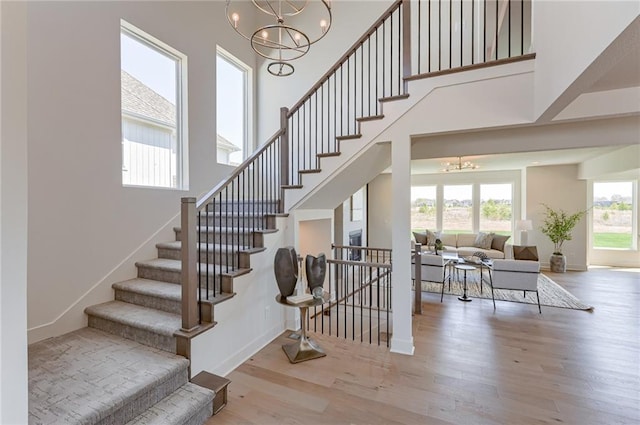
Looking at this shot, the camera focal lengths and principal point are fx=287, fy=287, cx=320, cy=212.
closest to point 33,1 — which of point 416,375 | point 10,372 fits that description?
point 10,372

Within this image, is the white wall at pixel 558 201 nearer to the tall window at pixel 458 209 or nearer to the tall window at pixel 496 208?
the tall window at pixel 496 208

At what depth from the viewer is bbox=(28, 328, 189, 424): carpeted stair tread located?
5.38 feet

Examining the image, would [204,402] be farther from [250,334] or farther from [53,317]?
[53,317]

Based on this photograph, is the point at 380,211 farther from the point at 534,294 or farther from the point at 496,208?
the point at 534,294

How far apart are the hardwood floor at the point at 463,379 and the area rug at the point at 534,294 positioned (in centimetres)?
64

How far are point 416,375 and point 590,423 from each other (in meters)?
1.19

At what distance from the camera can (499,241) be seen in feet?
24.8

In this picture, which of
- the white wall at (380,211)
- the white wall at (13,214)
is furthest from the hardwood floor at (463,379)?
the white wall at (380,211)

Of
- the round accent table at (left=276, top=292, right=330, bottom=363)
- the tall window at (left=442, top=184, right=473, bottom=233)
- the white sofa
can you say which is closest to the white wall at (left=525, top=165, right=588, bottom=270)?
the white sofa

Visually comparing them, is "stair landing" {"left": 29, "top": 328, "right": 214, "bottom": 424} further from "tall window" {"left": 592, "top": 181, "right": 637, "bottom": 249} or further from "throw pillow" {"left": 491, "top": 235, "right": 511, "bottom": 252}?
"tall window" {"left": 592, "top": 181, "right": 637, "bottom": 249}

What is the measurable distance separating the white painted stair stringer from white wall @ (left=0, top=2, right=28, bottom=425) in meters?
2.60

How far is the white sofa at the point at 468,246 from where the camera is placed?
730 cm

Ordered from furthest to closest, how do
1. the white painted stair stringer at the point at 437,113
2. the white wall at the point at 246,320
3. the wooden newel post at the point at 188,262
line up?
1. the white painted stair stringer at the point at 437,113
2. the white wall at the point at 246,320
3. the wooden newel post at the point at 188,262

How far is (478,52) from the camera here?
4430mm
